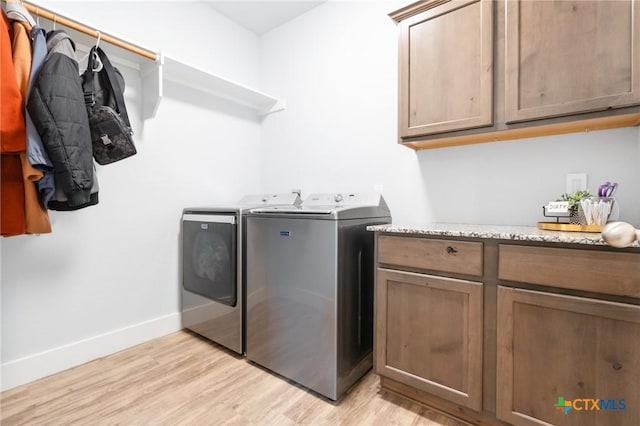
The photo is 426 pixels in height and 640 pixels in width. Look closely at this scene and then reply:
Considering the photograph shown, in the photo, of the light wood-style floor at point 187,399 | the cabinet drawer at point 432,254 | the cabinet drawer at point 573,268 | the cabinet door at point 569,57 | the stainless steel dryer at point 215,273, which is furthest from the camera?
the stainless steel dryer at point 215,273

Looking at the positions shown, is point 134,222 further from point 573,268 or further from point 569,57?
point 569,57

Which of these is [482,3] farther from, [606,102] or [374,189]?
[374,189]

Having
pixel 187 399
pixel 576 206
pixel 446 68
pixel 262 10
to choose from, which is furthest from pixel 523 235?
pixel 262 10

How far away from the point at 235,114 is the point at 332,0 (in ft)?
4.18

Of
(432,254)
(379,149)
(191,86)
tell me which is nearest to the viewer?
(432,254)

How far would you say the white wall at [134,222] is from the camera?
1.67 metres

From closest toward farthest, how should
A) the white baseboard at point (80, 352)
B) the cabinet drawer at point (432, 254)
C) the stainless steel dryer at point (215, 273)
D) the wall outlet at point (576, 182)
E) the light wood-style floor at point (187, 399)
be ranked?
the cabinet drawer at point (432, 254)
the light wood-style floor at point (187, 399)
the wall outlet at point (576, 182)
the white baseboard at point (80, 352)
the stainless steel dryer at point (215, 273)

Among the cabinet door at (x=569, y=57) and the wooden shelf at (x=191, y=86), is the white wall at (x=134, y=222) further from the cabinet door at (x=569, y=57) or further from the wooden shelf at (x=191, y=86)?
the cabinet door at (x=569, y=57)

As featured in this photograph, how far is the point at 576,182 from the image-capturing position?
59.8 inches

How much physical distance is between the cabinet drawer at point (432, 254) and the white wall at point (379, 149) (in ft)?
2.02

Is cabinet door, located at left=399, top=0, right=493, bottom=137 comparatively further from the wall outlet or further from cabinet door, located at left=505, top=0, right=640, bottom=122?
the wall outlet

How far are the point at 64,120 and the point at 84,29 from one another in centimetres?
69

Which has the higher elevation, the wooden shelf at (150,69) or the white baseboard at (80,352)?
the wooden shelf at (150,69)

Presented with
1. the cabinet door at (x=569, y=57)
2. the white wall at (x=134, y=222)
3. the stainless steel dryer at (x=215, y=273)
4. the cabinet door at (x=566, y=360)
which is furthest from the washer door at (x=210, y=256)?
the cabinet door at (x=569, y=57)
